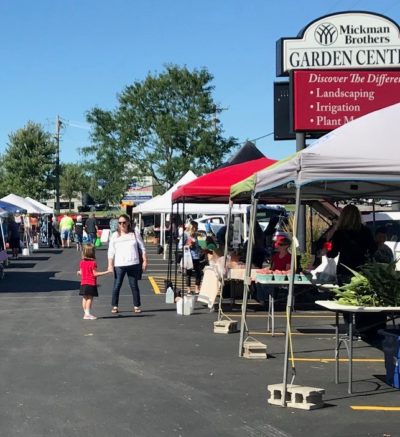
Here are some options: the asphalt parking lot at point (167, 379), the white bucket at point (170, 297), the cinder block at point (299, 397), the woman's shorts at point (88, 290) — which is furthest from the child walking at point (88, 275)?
the cinder block at point (299, 397)

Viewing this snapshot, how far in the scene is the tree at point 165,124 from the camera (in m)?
51.2

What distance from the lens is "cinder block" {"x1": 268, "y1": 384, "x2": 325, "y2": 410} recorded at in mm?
6281

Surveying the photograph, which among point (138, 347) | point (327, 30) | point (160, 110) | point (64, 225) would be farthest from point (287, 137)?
point (160, 110)

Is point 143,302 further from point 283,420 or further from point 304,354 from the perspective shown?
point 283,420

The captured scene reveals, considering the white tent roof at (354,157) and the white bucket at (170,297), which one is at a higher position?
the white tent roof at (354,157)

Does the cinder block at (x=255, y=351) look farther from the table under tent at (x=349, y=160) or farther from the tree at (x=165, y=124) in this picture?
the tree at (x=165, y=124)

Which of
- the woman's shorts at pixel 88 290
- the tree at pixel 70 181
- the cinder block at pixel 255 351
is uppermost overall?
the tree at pixel 70 181

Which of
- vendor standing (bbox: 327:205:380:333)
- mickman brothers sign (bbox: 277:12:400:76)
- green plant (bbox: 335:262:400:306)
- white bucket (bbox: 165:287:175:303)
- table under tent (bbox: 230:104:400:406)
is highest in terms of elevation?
mickman brothers sign (bbox: 277:12:400:76)

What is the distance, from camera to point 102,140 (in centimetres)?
5278

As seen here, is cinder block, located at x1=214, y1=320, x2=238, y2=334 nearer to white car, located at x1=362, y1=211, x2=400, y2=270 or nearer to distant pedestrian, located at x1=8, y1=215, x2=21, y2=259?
white car, located at x1=362, y1=211, x2=400, y2=270

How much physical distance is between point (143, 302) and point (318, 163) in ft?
28.3

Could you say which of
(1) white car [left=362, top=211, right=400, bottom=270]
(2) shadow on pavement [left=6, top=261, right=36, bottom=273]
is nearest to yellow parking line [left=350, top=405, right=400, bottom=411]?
(1) white car [left=362, top=211, right=400, bottom=270]

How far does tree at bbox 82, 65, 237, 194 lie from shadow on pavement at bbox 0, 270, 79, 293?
31.0m

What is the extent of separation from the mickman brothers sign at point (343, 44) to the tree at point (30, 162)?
44.9 m
